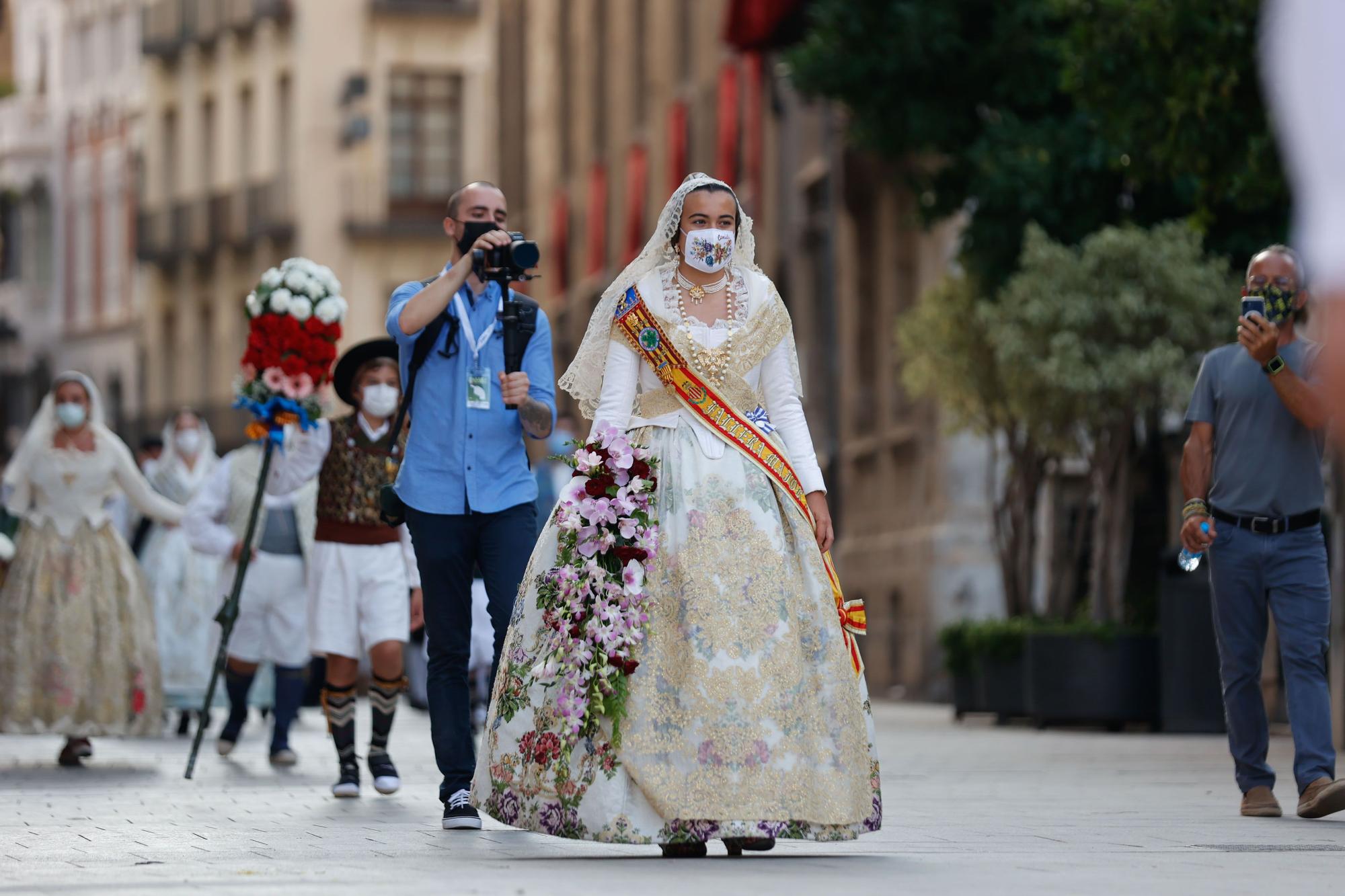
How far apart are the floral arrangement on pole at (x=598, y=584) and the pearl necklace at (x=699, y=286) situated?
474 millimetres

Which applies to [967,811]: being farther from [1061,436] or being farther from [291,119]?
[291,119]

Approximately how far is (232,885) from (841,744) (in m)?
1.77

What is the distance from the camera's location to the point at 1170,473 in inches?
843

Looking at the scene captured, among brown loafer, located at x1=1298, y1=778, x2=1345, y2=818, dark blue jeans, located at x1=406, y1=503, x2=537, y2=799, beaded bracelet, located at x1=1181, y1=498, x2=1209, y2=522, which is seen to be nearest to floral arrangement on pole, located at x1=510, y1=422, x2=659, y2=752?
dark blue jeans, located at x1=406, y1=503, x2=537, y2=799

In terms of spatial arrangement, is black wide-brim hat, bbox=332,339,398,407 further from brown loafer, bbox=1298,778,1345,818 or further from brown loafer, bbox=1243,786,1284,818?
brown loafer, bbox=1298,778,1345,818

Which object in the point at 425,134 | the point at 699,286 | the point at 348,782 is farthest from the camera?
the point at 425,134

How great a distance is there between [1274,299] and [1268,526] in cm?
85

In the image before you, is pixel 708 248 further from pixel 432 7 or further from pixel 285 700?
pixel 432 7

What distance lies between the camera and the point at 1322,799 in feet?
30.7

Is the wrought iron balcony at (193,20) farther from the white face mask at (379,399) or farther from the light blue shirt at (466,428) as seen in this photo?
the light blue shirt at (466,428)

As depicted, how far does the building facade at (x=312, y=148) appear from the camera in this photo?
57344 millimetres

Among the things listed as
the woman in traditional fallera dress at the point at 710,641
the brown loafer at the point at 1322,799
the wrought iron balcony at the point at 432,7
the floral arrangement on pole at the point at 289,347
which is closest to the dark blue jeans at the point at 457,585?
the woman in traditional fallera dress at the point at 710,641

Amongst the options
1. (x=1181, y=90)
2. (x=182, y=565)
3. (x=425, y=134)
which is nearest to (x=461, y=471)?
(x=1181, y=90)

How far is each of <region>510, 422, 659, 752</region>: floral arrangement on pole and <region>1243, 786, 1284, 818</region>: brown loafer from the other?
3161mm
